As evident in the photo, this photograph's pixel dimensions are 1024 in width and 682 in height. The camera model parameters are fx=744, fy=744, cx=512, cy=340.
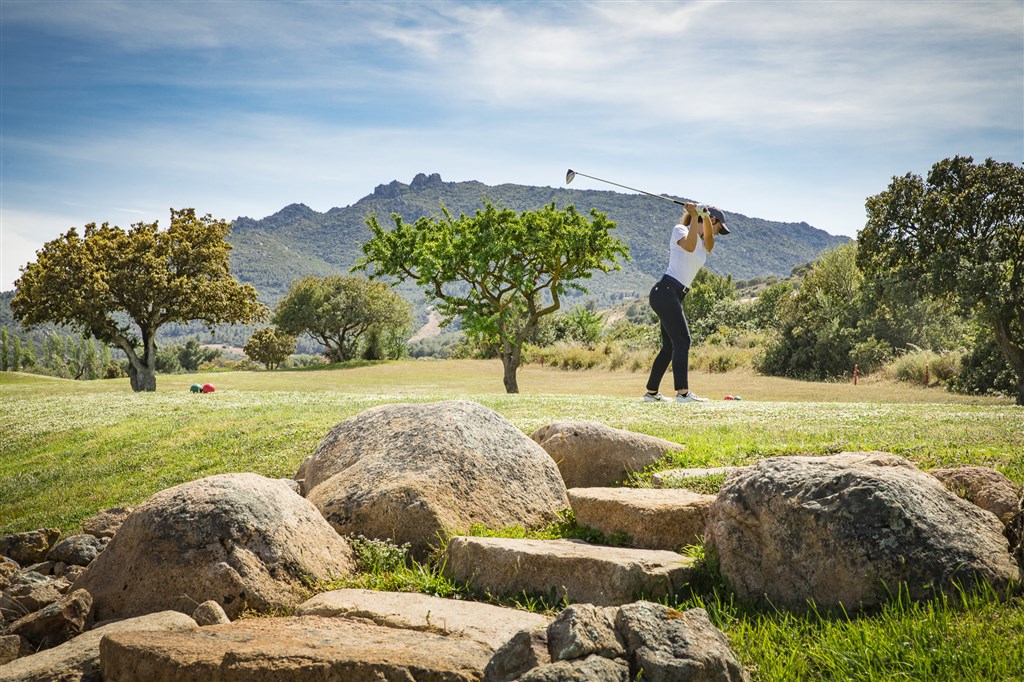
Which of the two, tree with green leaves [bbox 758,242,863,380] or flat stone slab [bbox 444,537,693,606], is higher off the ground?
tree with green leaves [bbox 758,242,863,380]

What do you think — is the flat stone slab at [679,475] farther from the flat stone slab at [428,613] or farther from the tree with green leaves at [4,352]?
the tree with green leaves at [4,352]

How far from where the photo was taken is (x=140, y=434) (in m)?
16.1

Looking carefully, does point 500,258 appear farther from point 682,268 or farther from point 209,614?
point 209,614

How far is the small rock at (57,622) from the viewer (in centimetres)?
602

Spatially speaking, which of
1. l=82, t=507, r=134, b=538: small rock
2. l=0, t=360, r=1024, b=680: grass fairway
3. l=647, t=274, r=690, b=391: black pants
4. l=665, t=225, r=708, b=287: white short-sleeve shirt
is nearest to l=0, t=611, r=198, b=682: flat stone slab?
l=0, t=360, r=1024, b=680: grass fairway

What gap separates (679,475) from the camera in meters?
8.41

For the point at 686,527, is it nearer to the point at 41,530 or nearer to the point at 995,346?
the point at 41,530

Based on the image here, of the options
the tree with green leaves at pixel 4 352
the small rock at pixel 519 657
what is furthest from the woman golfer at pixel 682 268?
the tree with green leaves at pixel 4 352

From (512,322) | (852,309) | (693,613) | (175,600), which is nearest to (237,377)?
(512,322)

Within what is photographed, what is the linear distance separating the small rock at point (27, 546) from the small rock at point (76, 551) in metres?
0.75

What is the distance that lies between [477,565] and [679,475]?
305 centimetres

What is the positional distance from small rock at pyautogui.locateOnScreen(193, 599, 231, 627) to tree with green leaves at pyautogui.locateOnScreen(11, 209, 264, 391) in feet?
97.5

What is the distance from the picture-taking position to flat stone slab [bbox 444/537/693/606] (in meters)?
5.54

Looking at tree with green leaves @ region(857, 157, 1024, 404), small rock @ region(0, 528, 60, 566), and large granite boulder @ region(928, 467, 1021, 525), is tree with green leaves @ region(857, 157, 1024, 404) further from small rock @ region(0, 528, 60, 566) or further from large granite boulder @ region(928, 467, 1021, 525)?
small rock @ region(0, 528, 60, 566)
